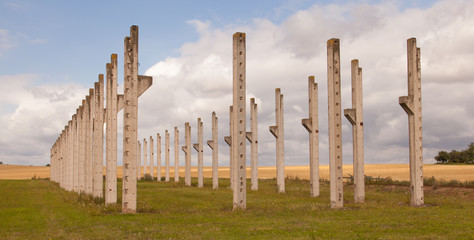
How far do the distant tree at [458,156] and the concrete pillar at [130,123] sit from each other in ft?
253

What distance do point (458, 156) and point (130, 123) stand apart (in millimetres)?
79760

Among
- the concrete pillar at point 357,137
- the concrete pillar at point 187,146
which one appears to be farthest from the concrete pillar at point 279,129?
the concrete pillar at point 187,146

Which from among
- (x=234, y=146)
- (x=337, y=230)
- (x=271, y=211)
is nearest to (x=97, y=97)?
(x=234, y=146)

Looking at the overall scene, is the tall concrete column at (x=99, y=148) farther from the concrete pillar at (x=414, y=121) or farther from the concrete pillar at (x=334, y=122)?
the concrete pillar at (x=414, y=121)

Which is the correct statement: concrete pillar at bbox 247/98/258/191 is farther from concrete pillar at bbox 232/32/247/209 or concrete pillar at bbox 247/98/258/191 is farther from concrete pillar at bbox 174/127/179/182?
concrete pillar at bbox 174/127/179/182

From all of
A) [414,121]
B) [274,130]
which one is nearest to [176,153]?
[274,130]

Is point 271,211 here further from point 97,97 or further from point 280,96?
point 280,96

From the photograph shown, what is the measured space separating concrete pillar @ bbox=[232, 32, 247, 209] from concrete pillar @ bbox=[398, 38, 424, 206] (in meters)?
6.53

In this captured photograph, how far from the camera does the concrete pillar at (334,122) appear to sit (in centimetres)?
1900

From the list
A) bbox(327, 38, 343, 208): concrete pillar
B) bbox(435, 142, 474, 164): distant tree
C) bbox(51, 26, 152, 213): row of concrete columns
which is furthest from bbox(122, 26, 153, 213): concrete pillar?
bbox(435, 142, 474, 164): distant tree

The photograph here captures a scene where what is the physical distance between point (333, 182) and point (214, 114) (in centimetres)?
1937

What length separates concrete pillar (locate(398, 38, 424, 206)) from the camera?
65.3 feet

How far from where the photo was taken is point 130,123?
58.8ft

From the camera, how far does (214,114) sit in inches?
1483
